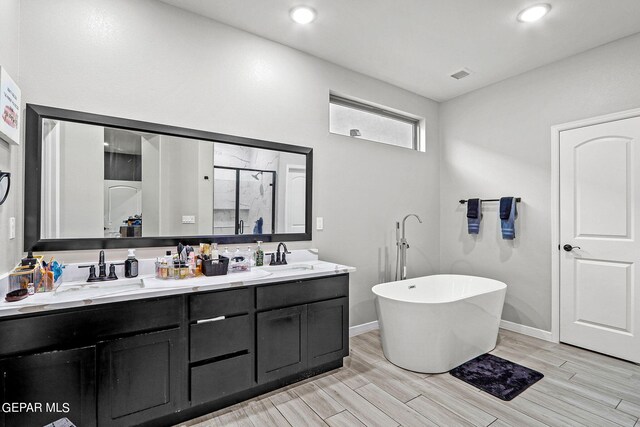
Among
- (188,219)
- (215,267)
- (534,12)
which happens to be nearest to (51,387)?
(215,267)

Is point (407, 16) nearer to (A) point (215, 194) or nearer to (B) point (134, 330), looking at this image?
(A) point (215, 194)

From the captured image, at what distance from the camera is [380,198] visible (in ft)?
12.1

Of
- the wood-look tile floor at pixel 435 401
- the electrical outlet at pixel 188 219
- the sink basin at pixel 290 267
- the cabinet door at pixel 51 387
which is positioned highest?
the electrical outlet at pixel 188 219

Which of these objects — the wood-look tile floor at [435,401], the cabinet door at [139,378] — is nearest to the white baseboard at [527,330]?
the wood-look tile floor at [435,401]

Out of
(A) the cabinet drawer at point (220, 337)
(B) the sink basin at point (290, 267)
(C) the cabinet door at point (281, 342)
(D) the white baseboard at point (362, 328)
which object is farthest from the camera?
(D) the white baseboard at point (362, 328)

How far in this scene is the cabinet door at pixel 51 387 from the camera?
1462 mm

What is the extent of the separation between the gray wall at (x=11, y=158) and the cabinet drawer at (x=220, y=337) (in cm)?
105

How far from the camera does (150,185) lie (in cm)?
229

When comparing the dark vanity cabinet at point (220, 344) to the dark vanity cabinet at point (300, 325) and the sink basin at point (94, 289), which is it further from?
the sink basin at point (94, 289)

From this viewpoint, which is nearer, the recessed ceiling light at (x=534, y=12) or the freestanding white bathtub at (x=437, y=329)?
the recessed ceiling light at (x=534, y=12)

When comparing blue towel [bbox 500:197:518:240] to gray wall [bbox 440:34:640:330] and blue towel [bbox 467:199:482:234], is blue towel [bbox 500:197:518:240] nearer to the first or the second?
gray wall [bbox 440:34:640:330]

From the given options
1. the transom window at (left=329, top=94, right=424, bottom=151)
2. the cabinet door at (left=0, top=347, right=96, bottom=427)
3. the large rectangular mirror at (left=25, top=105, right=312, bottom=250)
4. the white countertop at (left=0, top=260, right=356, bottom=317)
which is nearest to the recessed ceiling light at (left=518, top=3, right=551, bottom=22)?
the transom window at (left=329, top=94, right=424, bottom=151)

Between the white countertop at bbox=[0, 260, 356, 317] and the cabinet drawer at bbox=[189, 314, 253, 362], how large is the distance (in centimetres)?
23

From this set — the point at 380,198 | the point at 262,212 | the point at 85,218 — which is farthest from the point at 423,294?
the point at 85,218
